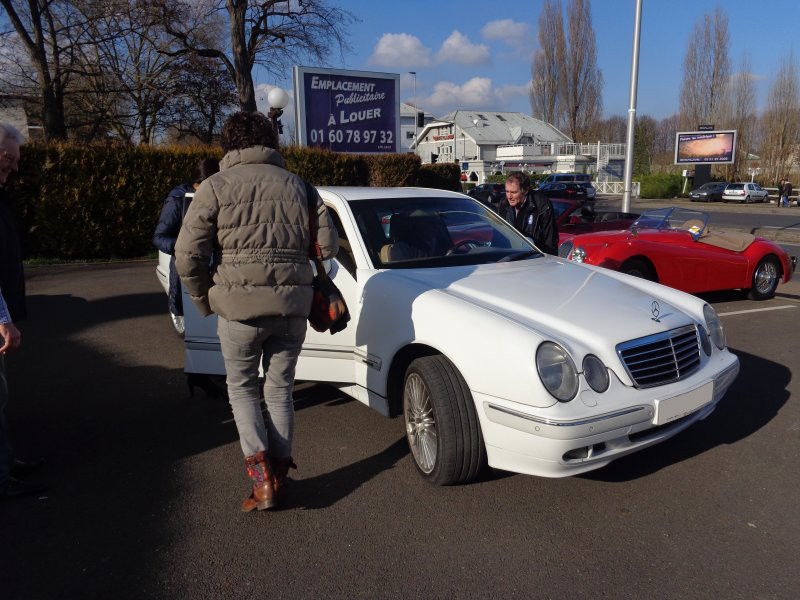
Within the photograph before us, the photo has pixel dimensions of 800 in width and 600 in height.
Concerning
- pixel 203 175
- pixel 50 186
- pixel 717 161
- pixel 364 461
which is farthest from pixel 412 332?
pixel 717 161

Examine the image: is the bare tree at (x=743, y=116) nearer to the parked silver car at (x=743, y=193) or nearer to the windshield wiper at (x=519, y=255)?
the parked silver car at (x=743, y=193)

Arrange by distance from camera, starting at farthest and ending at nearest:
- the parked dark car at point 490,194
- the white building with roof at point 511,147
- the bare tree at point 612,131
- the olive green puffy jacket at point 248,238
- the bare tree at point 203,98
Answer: the bare tree at point 612,131 → the white building with roof at point 511,147 → the bare tree at point 203,98 → the parked dark car at point 490,194 → the olive green puffy jacket at point 248,238

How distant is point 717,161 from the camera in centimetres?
4738

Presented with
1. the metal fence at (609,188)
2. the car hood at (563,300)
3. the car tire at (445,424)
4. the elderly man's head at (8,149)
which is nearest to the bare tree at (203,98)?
the elderly man's head at (8,149)

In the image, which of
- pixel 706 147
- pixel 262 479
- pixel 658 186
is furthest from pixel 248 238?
pixel 706 147

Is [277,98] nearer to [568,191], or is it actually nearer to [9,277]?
[9,277]

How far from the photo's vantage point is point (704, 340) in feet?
12.1

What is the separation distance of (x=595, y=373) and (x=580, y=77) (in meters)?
65.4

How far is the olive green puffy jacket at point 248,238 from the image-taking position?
2900mm

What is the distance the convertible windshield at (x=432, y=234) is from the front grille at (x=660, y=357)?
1.42m

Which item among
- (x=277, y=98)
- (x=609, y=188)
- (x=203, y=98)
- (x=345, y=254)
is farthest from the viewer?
(x=609, y=188)

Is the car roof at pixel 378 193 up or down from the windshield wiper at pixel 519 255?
up

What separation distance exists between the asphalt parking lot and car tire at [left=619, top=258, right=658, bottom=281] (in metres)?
2.94

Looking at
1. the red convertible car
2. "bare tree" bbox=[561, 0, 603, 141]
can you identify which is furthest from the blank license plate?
"bare tree" bbox=[561, 0, 603, 141]
